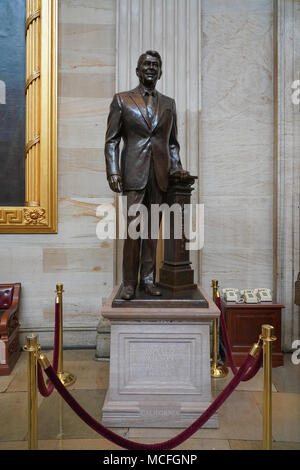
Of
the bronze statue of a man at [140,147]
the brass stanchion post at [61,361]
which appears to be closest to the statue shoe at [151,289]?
the bronze statue of a man at [140,147]

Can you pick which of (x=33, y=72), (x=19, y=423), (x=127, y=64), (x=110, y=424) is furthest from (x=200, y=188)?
(x=19, y=423)

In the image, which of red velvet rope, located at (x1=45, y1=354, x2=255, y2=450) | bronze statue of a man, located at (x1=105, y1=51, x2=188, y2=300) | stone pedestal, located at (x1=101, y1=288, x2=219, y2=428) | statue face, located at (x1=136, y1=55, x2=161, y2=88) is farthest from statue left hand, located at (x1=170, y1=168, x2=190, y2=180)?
red velvet rope, located at (x1=45, y1=354, x2=255, y2=450)

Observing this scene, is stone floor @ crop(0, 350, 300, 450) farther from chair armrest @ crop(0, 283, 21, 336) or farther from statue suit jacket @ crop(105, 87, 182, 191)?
statue suit jacket @ crop(105, 87, 182, 191)

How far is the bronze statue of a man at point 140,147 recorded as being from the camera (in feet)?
9.48

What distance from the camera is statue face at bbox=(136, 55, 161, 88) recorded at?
112 inches

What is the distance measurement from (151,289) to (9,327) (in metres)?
2.04

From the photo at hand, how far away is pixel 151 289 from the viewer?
9.67ft

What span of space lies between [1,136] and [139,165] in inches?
101

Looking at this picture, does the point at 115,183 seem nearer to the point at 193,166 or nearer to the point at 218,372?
the point at 193,166

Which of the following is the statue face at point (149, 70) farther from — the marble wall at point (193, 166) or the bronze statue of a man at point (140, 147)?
the marble wall at point (193, 166)

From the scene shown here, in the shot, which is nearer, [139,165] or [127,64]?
[139,165]

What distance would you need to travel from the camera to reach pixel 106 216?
4512 millimetres

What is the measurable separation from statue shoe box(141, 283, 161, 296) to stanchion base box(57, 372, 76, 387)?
4.48 ft
